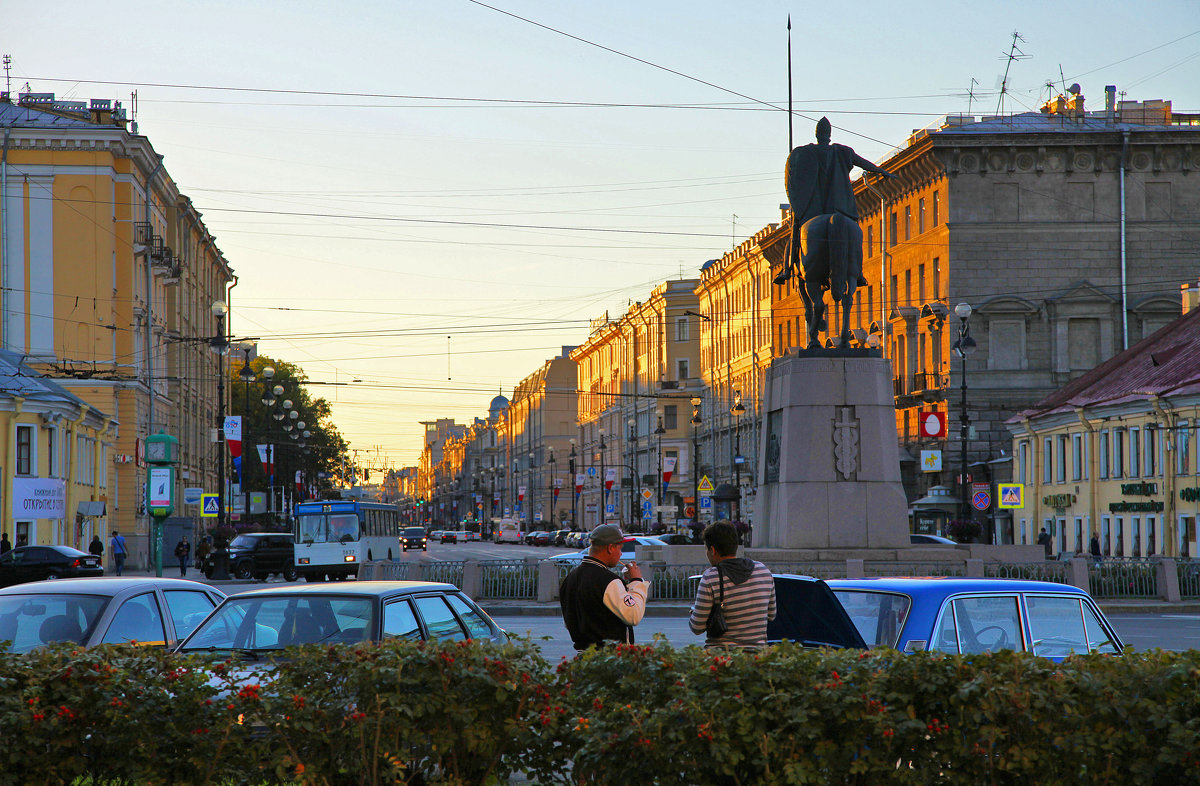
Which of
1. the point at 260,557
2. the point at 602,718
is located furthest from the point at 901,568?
the point at 260,557

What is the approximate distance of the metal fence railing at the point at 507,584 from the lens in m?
32.2

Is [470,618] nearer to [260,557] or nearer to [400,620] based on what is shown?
[400,620]

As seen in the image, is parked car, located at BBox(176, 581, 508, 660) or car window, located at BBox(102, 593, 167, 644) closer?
parked car, located at BBox(176, 581, 508, 660)

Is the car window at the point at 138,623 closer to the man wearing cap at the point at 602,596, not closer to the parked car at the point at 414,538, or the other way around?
the man wearing cap at the point at 602,596

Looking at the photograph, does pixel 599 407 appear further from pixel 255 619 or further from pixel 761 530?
pixel 255 619

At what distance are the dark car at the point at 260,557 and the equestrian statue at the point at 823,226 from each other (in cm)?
3022

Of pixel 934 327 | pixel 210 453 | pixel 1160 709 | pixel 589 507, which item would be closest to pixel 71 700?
pixel 1160 709

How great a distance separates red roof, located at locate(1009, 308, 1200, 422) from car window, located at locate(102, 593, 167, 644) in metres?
39.6

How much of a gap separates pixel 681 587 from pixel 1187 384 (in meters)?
23.0

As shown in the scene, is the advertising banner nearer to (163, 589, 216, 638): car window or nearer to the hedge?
(163, 589, 216, 638): car window

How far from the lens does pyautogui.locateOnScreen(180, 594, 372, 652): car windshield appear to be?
35.0 ft

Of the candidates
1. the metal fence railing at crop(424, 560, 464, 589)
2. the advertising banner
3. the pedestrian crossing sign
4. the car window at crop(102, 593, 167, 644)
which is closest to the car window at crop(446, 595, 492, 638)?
the car window at crop(102, 593, 167, 644)

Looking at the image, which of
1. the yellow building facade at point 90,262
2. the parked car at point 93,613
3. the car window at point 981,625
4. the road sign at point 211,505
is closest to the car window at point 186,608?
the parked car at point 93,613

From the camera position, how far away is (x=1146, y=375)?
5103 centimetres
